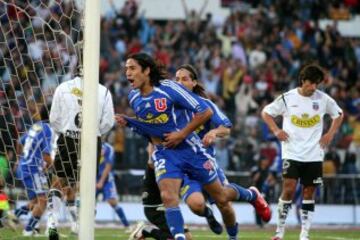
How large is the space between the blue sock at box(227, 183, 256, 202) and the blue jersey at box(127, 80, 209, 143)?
147 centimetres

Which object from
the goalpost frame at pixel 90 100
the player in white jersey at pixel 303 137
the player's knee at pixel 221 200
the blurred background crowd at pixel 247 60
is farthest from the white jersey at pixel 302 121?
the blurred background crowd at pixel 247 60

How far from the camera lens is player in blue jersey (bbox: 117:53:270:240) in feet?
36.0

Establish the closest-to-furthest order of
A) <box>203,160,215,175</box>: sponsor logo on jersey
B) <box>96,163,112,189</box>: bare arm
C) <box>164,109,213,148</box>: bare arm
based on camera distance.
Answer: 1. <box>164,109,213,148</box>: bare arm
2. <box>203,160,215,175</box>: sponsor logo on jersey
3. <box>96,163,112,189</box>: bare arm

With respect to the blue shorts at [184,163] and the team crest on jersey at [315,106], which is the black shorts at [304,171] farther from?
the blue shorts at [184,163]

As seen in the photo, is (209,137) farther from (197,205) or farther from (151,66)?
(151,66)

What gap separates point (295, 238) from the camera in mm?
16094

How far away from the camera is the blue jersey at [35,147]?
1581 cm

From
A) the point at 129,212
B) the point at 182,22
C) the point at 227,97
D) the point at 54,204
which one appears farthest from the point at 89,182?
the point at 182,22

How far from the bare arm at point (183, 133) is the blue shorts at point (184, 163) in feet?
0.40

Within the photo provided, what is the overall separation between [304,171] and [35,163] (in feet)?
13.8

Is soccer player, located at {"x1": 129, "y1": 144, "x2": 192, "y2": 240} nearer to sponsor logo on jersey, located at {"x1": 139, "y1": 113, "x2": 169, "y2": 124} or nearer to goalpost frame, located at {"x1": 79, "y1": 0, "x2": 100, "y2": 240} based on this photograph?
sponsor logo on jersey, located at {"x1": 139, "y1": 113, "x2": 169, "y2": 124}

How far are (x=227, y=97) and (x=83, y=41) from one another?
14.8m

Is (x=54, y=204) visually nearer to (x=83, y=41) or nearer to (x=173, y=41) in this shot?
(x=83, y=41)

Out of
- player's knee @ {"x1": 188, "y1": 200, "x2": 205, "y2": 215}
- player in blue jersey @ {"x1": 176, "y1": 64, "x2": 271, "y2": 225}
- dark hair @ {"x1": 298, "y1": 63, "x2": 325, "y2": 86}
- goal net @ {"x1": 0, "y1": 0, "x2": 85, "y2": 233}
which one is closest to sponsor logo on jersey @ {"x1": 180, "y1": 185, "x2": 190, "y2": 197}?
player in blue jersey @ {"x1": 176, "y1": 64, "x2": 271, "y2": 225}
